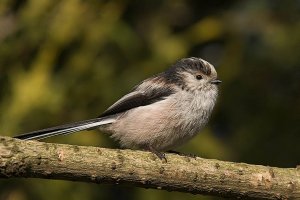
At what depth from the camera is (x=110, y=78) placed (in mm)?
3969

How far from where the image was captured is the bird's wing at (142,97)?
12.7ft

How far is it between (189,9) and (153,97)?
145cm

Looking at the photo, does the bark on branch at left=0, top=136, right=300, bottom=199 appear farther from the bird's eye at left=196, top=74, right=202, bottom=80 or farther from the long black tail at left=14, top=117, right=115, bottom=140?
the bird's eye at left=196, top=74, right=202, bottom=80

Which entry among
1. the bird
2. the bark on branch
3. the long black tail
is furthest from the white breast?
the bark on branch

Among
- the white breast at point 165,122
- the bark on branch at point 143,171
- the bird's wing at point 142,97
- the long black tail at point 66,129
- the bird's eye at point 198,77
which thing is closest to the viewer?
the bark on branch at point 143,171

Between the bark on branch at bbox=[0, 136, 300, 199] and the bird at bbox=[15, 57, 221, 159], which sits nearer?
the bark on branch at bbox=[0, 136, 300, 199]

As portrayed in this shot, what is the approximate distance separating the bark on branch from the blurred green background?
96 cm

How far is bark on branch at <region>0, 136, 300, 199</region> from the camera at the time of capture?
2617mm

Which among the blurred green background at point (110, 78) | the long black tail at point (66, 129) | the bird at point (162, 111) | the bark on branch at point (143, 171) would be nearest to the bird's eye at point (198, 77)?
the bird at point (162, 111)

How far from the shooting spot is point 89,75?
13.0 ft

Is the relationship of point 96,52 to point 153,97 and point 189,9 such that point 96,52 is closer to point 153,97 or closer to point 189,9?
point 153,97

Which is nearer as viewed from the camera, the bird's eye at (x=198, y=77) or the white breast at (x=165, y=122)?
the white breast at (x=165, y=122)

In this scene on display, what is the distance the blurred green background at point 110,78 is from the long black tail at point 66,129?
0.15 metres

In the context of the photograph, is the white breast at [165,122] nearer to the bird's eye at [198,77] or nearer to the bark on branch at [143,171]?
the bird's eye at [198,77]
